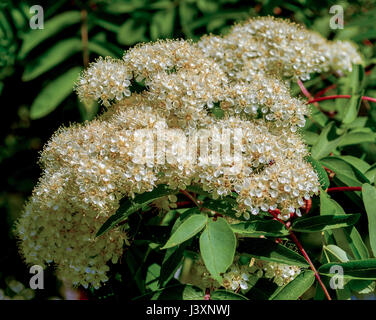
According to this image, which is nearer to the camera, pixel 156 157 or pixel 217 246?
pixel 217 246

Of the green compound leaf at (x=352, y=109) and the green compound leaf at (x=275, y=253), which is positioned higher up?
the green compound leaf at (x=352, y=109)

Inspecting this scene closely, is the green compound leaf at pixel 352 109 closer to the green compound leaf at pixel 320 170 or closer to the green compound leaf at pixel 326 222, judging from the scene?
the green compound leaf at pixel 320 170

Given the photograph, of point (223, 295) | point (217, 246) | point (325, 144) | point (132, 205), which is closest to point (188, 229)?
point (217, 246)

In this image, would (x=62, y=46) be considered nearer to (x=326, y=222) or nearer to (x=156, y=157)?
(x=156, y=157)

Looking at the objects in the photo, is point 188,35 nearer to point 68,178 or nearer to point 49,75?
point 49,75

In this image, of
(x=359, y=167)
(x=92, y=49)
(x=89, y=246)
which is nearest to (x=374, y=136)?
(x=359, y=167)

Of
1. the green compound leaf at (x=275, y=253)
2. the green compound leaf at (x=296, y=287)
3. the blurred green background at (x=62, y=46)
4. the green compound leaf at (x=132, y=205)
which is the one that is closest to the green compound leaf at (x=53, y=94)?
the blurred green background at (x=62, y=46)
